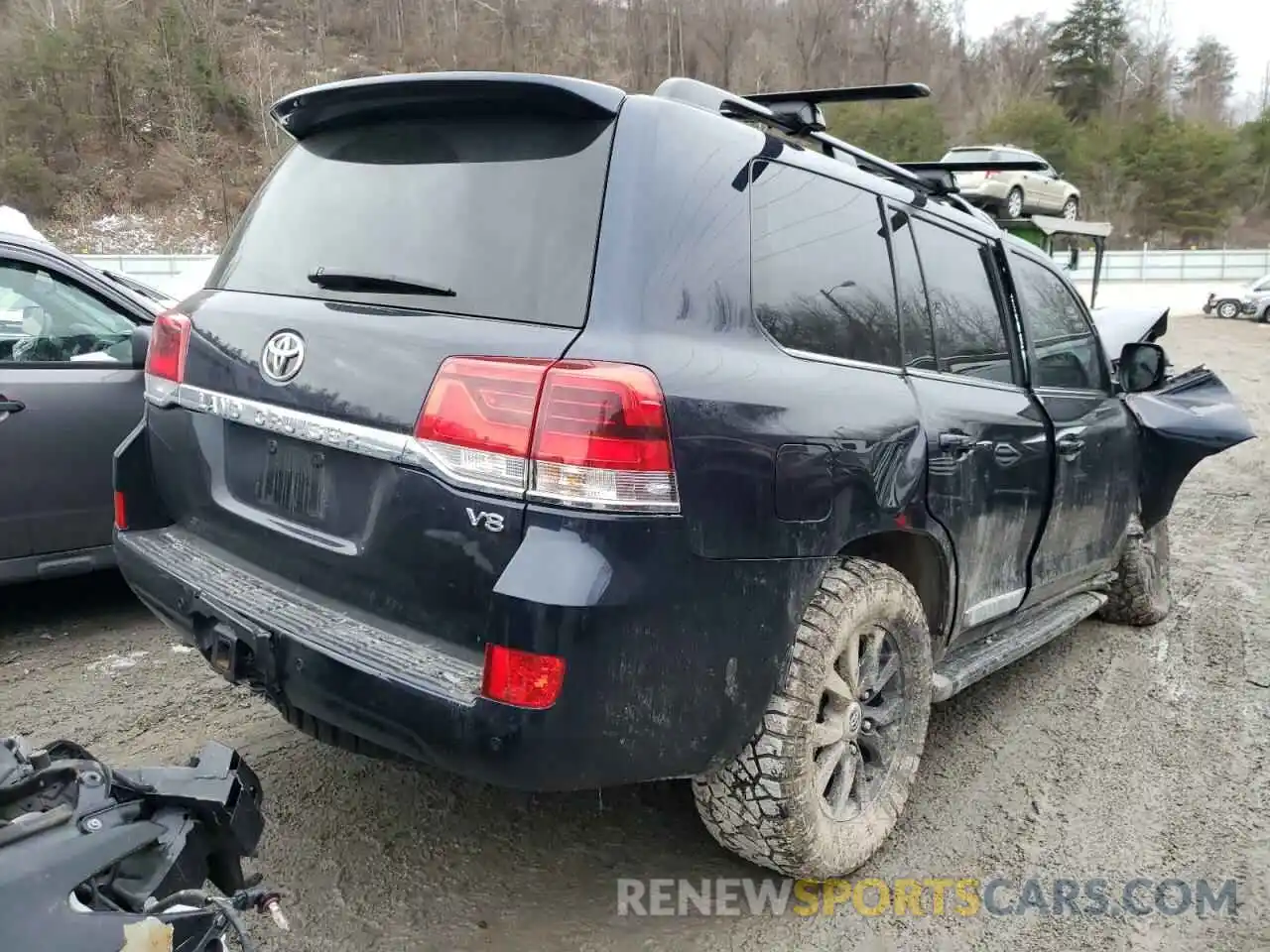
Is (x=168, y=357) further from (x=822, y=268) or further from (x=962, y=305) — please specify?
(x=962, y=305)

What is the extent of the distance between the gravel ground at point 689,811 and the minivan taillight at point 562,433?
0.97 meters

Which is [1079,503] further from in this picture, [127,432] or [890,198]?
[127,432]

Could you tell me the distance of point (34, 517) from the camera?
3914mm

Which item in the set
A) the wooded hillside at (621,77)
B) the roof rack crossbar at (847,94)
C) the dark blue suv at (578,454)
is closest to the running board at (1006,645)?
the dark blue suv at (578,454)

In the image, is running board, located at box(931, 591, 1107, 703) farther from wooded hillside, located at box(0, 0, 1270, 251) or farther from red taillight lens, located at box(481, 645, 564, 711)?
wooded hillside, located at box(0, 0, 1270, 251)

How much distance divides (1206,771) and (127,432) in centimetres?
436

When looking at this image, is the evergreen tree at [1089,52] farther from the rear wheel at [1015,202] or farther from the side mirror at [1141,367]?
the side mirror at [1141,367]

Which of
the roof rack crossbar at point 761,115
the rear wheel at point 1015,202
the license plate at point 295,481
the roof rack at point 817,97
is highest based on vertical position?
the rear wheel at point 1015,202

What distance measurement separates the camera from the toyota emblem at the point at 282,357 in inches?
89.4

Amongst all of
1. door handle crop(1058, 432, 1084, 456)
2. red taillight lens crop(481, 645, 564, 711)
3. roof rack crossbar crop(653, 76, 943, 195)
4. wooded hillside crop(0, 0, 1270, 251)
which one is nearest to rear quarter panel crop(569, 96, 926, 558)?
roof rack crossbar crop(653, 76, 943, 195)

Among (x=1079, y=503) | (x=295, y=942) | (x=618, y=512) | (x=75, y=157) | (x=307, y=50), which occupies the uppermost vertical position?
(x=307, y=50)

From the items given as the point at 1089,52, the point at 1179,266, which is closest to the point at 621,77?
the point at 1089,52

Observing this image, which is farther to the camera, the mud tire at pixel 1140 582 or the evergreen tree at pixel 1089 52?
the evergreen tree at pixel 1089 52

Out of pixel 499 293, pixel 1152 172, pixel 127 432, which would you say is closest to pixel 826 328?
pixel 499 293
